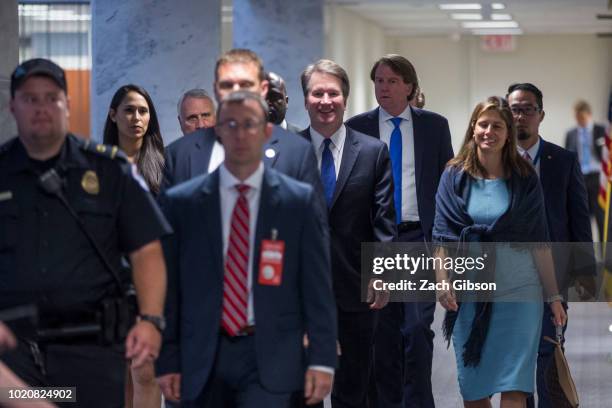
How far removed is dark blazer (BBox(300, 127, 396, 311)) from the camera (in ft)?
20.6

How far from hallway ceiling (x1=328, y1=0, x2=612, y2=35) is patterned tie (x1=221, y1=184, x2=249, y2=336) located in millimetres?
12774

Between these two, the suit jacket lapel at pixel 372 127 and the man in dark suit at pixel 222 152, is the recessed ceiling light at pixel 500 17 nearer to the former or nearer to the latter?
the suit jacket lapel at pixel 372 127

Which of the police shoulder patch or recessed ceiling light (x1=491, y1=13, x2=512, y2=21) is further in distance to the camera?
recessed ceiling light (x1=491, y1=13, x2=512, y2=21)

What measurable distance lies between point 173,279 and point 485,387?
2.33 meters

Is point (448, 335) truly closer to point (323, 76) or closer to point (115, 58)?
point (323, 76)

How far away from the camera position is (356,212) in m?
6.33

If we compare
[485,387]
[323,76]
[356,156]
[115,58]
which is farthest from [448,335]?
[115,58]

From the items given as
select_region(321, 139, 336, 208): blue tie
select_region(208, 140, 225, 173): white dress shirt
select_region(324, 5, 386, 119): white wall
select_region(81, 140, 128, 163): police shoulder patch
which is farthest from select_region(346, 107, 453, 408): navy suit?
select_region(324, 5, 386, 119): white wall

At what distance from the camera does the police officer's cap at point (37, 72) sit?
4457 millimetres

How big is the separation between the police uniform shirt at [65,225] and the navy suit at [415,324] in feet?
9.04

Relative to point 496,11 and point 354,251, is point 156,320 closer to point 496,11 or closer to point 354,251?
point 354,251

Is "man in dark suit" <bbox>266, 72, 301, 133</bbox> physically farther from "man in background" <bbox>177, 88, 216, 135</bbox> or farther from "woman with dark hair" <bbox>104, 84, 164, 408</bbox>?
"man in background" <bbox>177, 88, 216, 135</bbox>

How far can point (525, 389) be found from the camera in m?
6.33

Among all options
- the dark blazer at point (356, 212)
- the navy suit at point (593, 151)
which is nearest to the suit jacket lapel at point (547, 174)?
the dark blazer at point (356, 212)
